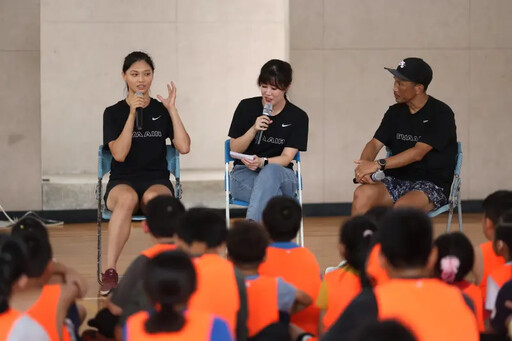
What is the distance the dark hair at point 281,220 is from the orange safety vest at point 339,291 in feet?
1.18

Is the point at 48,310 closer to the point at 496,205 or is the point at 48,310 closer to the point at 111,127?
the point at 496,205

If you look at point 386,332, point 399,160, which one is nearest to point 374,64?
point 399,160

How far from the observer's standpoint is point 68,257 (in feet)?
19.0

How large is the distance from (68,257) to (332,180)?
269 centimetres

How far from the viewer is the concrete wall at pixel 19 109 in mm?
7684

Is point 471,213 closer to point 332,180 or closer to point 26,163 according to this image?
point 332,180

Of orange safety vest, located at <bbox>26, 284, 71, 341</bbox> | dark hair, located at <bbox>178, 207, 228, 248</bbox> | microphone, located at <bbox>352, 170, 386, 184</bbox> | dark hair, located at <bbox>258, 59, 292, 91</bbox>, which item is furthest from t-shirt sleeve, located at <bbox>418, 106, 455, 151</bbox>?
orange safety vest, located at <bbox>26, 284, 71, 341</bbox>

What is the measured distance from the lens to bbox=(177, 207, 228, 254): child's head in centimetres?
286

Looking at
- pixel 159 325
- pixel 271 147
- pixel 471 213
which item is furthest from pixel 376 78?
pixel 159 325

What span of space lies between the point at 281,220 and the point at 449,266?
0.71 metres

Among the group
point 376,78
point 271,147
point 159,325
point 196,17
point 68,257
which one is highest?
point 196,17

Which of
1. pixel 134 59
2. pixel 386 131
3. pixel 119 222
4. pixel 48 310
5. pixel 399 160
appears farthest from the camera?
pixel 386 131

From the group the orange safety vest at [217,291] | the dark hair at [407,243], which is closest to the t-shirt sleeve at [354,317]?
the dark hair at [407,243]

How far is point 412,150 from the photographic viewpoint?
16.6 feet
